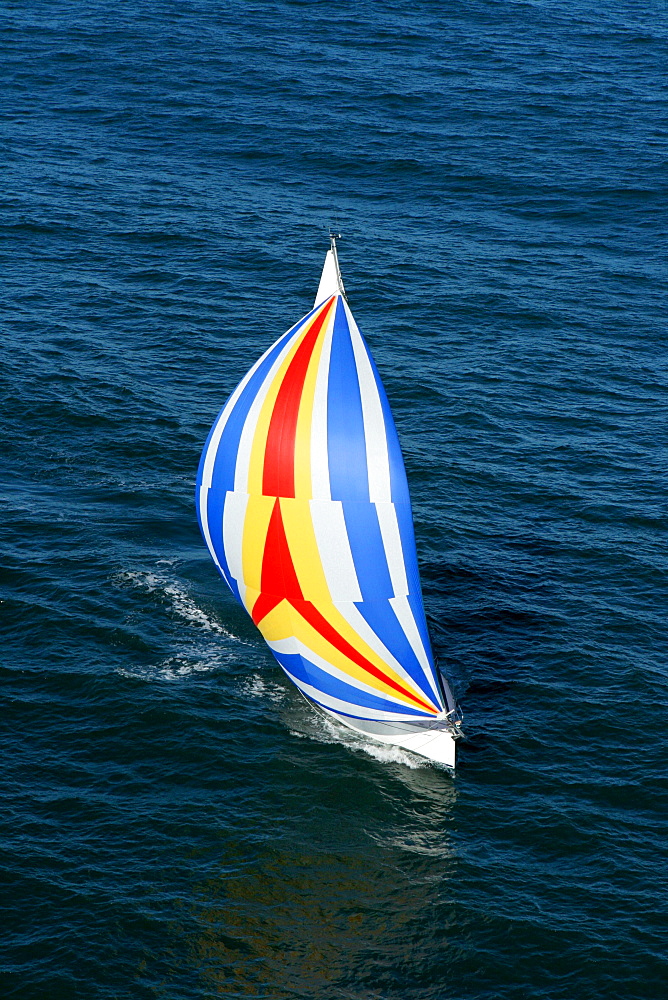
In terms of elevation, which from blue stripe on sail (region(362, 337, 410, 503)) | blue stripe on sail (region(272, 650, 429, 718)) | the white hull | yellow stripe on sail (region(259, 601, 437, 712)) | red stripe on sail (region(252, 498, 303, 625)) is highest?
blue stripe on sail (region(362, 337, 410, 503))

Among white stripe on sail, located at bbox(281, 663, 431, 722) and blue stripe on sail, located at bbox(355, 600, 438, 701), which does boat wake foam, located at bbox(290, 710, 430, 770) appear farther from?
blue stripe on sail, located at bbox(355, 600, 438, 701)

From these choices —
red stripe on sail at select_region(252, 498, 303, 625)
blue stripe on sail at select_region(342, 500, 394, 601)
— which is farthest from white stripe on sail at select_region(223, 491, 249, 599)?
blue stripe on sail at select_region(342, 500, 394, 601)

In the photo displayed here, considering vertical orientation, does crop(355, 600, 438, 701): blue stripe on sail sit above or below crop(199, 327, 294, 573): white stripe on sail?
below

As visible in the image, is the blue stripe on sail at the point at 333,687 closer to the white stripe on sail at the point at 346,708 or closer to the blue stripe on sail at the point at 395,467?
the white stripe on sail at the point at 346,708

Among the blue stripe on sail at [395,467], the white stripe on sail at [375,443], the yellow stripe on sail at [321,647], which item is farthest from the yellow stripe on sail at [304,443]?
the yellow stripe on sail at [321,647]

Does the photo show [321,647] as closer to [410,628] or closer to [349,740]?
[410,628]

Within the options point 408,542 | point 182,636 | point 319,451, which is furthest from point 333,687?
point 182,636

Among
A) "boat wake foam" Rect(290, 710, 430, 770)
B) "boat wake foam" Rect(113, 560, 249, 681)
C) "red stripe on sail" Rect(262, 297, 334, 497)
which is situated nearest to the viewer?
"red stripe on sail" Rect(262, 297, 334, 497)
